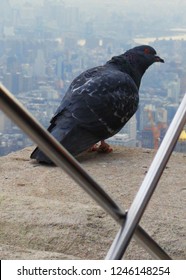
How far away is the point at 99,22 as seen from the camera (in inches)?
83.7

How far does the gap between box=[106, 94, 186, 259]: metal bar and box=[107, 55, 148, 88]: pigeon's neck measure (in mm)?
1411

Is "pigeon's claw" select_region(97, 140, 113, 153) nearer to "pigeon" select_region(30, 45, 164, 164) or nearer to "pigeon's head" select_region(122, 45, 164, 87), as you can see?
"pigeon" select_region(30, 45, 164, 164)

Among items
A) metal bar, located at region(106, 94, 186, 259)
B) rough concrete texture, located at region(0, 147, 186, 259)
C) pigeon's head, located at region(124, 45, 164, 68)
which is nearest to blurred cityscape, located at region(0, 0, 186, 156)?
pigeon's head, located at region(124, 45, 164, 68)

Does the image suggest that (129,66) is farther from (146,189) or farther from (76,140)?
(146,189)

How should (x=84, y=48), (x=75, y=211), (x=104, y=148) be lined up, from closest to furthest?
(x=75, y=211), (x=104, y=148), (x=84, y=48)

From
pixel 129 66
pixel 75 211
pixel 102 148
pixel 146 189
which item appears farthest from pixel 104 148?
pixel 146 189

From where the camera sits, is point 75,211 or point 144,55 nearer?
point 75,211

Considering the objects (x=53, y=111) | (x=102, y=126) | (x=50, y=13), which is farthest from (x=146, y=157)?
(x=50, y=13)

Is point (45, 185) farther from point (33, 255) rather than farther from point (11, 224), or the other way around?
point (33, 255)

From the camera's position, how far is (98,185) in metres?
0.49

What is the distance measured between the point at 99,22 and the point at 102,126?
460 mm

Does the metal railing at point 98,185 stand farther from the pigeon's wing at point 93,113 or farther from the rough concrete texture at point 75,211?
the pigeon's wing at point 93,113

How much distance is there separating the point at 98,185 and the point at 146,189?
6 cm

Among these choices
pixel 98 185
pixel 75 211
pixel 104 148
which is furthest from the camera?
pixel 104 148
